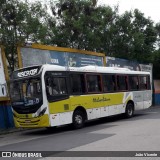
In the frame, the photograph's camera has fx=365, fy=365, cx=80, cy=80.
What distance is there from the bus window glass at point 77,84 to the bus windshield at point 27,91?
6.54ft

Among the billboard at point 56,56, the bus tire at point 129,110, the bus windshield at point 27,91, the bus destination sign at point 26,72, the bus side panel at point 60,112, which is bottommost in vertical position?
the bus tire at point 129,110

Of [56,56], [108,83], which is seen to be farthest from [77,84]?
[56,56]

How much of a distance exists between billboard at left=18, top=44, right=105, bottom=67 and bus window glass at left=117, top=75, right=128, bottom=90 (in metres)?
4.56

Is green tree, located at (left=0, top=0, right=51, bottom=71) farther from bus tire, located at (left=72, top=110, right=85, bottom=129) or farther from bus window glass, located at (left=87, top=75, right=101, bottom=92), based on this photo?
bus tire, located at (left=72, top=110, right=85, bottom=129)

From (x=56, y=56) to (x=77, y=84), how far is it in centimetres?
650

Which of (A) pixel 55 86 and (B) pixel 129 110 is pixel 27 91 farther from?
(B) pixel 129 110

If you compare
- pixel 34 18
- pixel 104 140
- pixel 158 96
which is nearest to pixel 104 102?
pixel 34 18

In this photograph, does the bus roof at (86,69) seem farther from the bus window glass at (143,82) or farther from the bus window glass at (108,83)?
the bus window glass at (143,82)

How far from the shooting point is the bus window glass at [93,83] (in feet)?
57.8

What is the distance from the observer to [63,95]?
15.7 meters

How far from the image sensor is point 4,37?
18.7m

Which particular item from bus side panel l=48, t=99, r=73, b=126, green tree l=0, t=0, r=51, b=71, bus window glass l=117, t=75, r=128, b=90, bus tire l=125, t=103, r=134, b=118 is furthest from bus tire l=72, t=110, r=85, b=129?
green tree l=0, t=0, r=51, b=71

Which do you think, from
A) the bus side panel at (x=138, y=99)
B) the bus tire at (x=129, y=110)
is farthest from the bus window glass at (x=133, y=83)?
the bus tire at (x=129, y=110)

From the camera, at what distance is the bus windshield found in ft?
49.0
